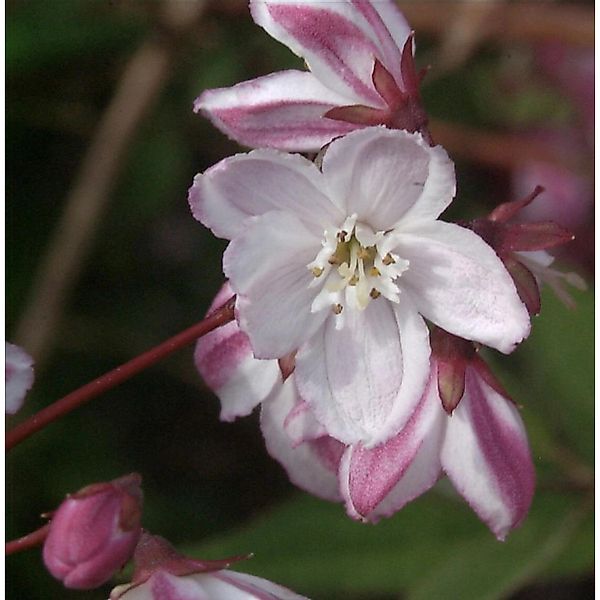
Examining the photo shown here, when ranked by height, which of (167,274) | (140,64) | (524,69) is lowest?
(524,69)

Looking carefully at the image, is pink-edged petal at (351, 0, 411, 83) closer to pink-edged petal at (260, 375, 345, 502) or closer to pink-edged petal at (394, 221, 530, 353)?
pink-edged petal at (394, 221, 530, 353)

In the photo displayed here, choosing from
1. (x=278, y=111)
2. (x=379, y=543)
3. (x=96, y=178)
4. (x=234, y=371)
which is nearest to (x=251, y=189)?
(x=278, y=111)

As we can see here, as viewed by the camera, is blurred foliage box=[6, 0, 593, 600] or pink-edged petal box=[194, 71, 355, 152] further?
blurred foliage box=[6, 0, 593, 600]

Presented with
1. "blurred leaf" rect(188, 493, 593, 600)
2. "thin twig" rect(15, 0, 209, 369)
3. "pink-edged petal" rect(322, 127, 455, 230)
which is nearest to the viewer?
"pink-edged petal" rect(322, 127, 455, 230)

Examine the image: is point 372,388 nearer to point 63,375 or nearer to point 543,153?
point 63,375

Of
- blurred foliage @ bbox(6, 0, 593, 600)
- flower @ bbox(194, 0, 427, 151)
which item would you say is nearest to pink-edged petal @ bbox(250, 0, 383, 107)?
flower @ bbox(194, 0, 427, 151)

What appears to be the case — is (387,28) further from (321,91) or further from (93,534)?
(93,534)

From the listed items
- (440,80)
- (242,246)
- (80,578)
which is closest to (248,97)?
(242,246)
